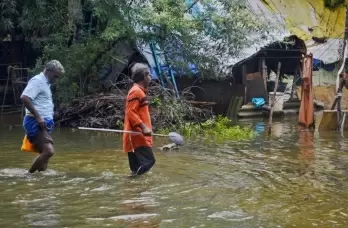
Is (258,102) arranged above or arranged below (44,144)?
above

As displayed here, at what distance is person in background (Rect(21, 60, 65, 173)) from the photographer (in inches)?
318

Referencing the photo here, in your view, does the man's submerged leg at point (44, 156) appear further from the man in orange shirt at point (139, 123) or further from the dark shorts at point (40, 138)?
the man in orange shirt at point (139, 123)

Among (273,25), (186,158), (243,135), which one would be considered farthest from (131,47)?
(186,158)

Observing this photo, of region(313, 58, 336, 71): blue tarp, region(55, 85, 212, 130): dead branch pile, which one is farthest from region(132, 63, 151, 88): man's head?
region(313, 58, 336, 71): blue tarp

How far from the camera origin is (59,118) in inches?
661

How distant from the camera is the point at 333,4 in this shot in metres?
23.0

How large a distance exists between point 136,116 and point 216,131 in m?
7.06

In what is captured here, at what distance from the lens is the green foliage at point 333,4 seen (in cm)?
2298

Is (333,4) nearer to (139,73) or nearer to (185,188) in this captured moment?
(139,73)

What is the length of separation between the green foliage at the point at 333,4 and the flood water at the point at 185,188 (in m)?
11.7

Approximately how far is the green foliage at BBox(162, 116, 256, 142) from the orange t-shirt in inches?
222

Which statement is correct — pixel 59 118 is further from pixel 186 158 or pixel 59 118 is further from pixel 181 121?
pixel 186 158

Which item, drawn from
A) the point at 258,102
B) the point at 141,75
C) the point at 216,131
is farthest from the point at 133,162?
the point at 258,102

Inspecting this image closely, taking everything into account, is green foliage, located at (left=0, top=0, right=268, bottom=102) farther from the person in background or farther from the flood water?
the person in background
